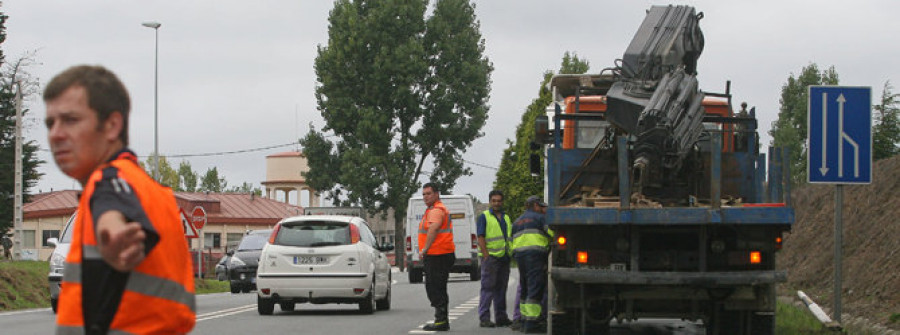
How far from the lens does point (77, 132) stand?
367 cm

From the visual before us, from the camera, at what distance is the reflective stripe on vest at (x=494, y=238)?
1662cm

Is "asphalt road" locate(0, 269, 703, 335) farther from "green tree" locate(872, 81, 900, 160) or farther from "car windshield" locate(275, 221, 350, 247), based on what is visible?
"green tree" locate(872, 81, 900, 160)

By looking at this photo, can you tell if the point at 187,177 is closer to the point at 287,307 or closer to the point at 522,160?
the point at 522,160

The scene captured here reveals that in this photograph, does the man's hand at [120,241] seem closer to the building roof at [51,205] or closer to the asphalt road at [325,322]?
the asphalt road at [325,322]

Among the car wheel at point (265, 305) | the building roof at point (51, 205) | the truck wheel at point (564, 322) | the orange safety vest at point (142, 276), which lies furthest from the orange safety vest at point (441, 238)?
the building roof at point (51, 205)

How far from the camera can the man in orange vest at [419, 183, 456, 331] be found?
15914 millimetres

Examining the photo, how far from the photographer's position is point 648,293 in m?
11.9

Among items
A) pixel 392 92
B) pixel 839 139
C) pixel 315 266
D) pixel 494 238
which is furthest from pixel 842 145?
pixel 392 92

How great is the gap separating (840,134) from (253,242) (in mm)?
21436

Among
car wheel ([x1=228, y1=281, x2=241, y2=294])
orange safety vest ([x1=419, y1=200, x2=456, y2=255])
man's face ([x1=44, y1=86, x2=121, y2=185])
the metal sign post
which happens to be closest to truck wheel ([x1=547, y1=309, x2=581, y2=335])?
the metal sign post

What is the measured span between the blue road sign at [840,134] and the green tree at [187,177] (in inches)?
4628

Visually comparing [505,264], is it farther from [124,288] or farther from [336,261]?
[124,288]

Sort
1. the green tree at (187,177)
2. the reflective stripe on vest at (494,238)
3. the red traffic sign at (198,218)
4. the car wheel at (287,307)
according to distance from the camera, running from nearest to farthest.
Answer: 1. the reflective stripe on vest at (494,238)
2. the car wheel at (287,307)
3. the red traffic sign at (198,218)
4. the green tree at (187,177)

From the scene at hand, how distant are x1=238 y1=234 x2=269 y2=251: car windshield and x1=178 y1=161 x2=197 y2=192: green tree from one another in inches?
3785
